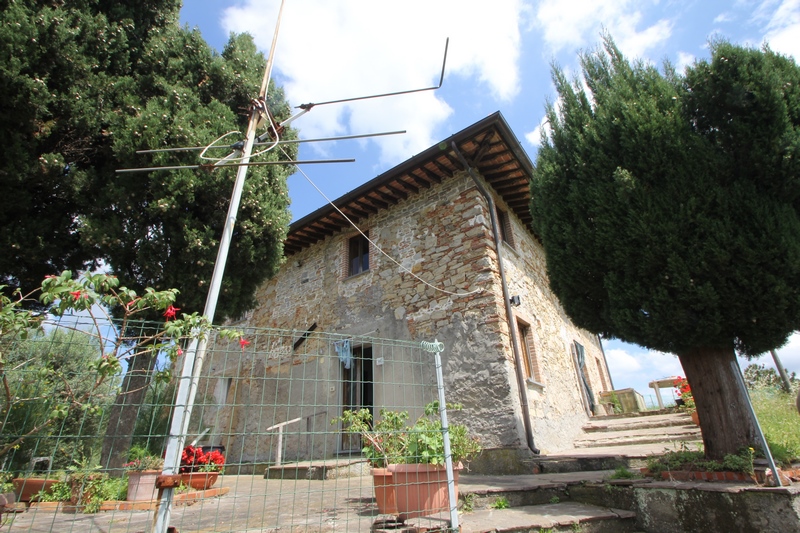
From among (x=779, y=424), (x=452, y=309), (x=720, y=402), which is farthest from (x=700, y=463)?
(x=452, y=309)

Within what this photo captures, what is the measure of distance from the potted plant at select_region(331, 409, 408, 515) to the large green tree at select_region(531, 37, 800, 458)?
238 centimetres

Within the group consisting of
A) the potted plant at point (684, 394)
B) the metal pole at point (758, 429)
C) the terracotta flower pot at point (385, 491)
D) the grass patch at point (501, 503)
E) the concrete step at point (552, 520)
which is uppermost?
the potted plant at point (684, 394)

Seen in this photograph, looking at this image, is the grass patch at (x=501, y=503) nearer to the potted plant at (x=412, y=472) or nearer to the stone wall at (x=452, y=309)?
the potted plant at (x=412, y=472)

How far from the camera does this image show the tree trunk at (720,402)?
345cm

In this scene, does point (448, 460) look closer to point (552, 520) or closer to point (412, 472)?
point (412, 472)

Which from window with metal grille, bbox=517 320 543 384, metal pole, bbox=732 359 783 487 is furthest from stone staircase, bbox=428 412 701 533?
window with metal grille, bbox=517 320 543 384

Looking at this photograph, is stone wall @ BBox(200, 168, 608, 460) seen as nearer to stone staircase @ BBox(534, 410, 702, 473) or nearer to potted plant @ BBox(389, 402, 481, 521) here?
stone staircase @ BBox(534, 410, 702, 473)

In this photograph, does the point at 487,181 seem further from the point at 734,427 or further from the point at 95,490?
the point at 95,490

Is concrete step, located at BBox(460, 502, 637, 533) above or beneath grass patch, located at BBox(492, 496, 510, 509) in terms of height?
beneath

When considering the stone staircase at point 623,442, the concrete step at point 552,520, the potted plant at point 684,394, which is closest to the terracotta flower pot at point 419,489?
the concrete step at point 552,520

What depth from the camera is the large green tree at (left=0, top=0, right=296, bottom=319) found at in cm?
466

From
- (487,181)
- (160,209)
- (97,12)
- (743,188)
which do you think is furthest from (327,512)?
(97,12)

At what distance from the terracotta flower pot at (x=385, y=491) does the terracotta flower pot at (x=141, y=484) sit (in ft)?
10.1

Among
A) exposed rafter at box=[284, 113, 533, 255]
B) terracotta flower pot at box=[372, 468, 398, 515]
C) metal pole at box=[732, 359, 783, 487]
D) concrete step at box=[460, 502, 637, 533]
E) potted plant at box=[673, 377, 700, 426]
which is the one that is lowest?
concrete step at box=[460, 502, 637, 533]
